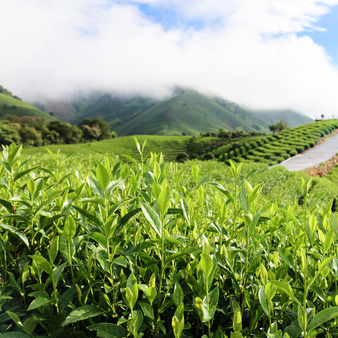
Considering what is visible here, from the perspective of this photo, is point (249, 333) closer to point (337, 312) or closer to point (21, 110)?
point (337, 312)

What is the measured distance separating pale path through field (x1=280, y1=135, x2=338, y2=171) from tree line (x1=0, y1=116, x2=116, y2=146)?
45.5m

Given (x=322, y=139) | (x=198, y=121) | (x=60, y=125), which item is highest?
(x=198, y=121)

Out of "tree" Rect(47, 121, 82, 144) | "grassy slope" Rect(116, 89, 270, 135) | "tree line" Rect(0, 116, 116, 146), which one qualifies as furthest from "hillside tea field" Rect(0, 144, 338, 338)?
"grassy slope" Rect(116, 89, 270, 135)

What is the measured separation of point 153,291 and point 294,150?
2888cm

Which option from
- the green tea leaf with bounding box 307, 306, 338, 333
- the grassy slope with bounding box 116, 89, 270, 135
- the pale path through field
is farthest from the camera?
the grassy slope with bounding box 116, 89, 270, 135

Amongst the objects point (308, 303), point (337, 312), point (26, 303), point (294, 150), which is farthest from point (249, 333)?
point (294, 150)

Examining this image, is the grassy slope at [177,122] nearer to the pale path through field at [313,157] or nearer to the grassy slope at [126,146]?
the grassy slope at [126,146]

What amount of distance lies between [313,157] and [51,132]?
5880cm

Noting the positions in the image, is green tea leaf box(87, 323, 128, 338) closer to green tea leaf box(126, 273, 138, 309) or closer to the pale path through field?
green tea leaf box(126, 273, 138, 309)

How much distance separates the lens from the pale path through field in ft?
74.2

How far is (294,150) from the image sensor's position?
89.0 feet

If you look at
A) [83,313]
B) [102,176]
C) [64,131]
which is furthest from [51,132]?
[83,313]

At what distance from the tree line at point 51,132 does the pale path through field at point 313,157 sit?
4547 cm

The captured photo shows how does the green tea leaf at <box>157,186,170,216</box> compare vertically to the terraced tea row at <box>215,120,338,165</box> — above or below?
below
